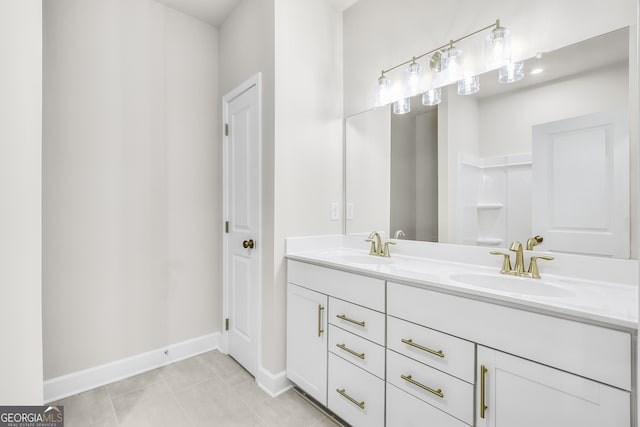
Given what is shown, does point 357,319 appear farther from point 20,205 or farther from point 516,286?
point 20,205

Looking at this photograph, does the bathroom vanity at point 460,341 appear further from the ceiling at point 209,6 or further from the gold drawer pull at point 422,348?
the ceiling at point 209,6

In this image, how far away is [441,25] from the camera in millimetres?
1662

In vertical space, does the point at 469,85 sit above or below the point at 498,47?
below

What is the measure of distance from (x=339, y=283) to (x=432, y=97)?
3.90 ft

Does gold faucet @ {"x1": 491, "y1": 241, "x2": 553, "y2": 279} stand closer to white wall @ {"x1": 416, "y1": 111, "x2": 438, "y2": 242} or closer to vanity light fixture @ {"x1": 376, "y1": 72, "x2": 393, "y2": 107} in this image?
white wall @ {"x1": 416, "y1": 111, "x2": 438, "y2": 242}

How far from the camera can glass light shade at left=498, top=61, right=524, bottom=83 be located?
138 centimetres

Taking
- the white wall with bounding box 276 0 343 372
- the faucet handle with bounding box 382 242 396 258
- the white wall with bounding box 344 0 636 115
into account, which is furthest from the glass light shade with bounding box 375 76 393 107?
the faucet handle with bounding box 382 242 396 258

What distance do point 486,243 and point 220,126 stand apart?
2.13 m

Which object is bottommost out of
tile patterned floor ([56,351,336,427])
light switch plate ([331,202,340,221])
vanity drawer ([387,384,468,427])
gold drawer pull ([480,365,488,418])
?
tile patterned floor ([56,351,336,427])

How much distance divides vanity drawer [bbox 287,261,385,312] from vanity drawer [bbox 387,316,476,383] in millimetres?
117

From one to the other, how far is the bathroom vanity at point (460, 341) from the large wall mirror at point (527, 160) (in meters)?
0.13

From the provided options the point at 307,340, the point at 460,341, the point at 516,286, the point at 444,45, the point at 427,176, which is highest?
the point at 444,45

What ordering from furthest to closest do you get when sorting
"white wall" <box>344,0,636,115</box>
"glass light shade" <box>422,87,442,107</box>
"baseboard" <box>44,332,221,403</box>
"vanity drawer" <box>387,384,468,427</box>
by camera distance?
"baseboard" <box>44,332,221,403</box>
"glass light shade" <box>422,87,442,107</box>
"white wall" <box>344,0,636,115</box>
"vanity drawer" <box>387,384,468,427</box>

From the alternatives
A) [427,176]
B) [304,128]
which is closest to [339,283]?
[427,176]
